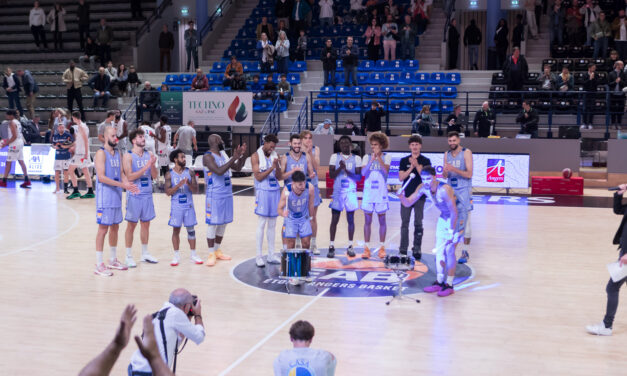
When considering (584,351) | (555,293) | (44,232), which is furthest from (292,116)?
(584,351)

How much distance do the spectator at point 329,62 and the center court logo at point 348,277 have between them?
14.8 m

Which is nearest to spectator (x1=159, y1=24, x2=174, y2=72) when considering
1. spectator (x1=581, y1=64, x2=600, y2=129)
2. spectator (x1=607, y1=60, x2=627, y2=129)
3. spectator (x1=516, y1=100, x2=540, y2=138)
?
spectator (x1=516, y1=100, x2=540, y2=138)

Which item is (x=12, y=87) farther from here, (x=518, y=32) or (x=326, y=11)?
(x=518, y=32)

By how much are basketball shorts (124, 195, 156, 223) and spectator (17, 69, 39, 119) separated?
17081 millimetres

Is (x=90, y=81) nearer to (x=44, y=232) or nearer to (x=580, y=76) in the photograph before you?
(x=44, y=232)

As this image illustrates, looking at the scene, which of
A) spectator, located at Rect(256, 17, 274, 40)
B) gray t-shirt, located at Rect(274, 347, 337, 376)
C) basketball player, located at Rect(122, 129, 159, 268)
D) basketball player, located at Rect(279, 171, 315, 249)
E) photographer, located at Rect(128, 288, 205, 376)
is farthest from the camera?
spectator, located at Rect(256, 17, 274, 40)

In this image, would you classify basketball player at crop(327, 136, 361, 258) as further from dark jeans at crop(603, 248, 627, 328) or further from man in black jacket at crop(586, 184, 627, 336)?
dark jeans at crop(603, 248, 627, 328)

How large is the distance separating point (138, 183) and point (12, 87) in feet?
57.0

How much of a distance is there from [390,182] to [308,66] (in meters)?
9.81

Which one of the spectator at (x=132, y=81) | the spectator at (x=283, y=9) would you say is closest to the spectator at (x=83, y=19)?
the spectator at (x=132, y=81)

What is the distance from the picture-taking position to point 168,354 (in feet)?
19.0

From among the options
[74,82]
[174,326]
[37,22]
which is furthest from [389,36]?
[174,326]

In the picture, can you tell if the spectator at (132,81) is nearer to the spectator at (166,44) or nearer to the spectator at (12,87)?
the spectator at (166,44)

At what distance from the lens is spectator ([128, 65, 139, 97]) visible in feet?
91.5
